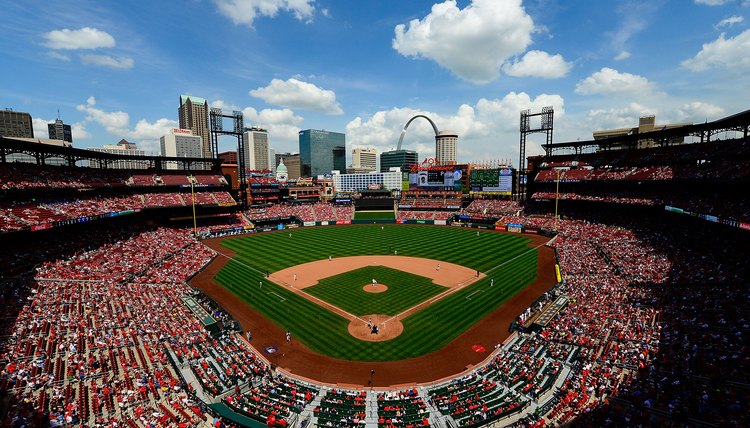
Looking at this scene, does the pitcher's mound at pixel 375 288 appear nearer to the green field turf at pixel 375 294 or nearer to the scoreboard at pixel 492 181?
the green field turf at pixel 375 294

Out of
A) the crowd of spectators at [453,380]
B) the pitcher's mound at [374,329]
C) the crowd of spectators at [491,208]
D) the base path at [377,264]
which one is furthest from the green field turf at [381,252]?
the crowd of spectators at [491,208]

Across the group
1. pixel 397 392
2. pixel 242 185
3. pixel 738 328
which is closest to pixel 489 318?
pixel 397 392

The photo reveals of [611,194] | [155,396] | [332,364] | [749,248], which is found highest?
[611,194]

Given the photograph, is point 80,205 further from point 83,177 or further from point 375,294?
point 375,294

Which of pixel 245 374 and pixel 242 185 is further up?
pixel 242 185

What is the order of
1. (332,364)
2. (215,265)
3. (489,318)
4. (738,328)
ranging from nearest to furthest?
(738,328) < (332,364) < (489,318) < (215,265)

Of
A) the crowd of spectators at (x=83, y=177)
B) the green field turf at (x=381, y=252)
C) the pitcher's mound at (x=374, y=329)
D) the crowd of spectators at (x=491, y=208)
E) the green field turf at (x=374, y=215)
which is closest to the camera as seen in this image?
the green field turf at (x=381, y=252)

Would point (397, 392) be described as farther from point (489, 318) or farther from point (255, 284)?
point (255, 284)

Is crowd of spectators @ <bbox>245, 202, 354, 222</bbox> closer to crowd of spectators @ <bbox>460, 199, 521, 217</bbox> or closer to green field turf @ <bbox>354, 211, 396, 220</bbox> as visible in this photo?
green field turf @ <bbox>354, 211, 396, 220</bbox>
